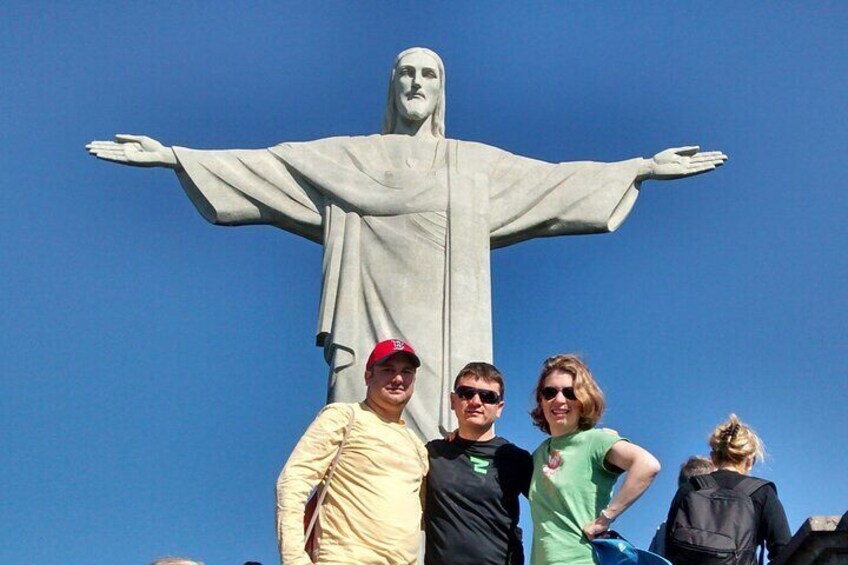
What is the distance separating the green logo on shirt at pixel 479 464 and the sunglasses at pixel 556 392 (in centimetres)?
46

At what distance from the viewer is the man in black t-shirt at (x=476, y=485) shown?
6.02m

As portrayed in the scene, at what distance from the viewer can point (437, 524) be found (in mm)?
6125

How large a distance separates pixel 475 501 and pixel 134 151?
19.9ft

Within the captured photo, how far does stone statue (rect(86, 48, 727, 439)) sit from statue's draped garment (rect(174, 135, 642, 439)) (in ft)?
0.04

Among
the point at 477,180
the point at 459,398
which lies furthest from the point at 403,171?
the point at 459,398

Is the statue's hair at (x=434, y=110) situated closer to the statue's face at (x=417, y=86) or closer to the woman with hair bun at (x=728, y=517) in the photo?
the statue's face at (x=417, y=86)

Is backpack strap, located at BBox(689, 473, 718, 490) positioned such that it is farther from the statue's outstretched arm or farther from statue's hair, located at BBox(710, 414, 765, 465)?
the statue's outstretched arm

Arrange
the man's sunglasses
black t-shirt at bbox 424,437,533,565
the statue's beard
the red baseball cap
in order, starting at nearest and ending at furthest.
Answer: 1. black t-shirt at bbox 424,437,533,565
2. the red baseball cap
3. the man's sunglasses
4. the statue's beard

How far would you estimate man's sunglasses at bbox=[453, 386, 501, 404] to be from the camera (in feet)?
20.6

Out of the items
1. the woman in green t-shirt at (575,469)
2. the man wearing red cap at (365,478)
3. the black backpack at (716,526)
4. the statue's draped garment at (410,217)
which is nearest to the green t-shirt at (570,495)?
the woman in green t-shirt at (575,469)

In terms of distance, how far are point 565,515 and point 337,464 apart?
116 centimetres

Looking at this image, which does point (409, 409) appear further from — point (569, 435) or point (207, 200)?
point (569, 435)

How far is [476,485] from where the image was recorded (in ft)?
20.3

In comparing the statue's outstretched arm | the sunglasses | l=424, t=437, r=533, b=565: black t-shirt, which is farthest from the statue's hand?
the sunglasses
